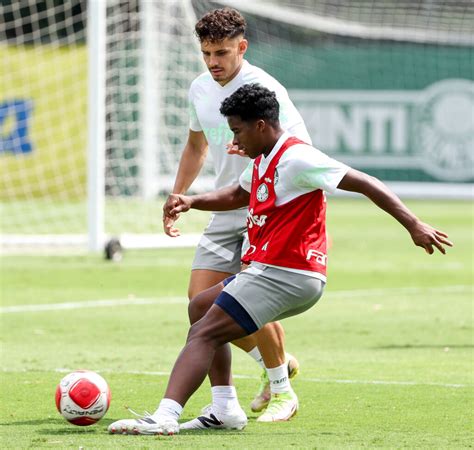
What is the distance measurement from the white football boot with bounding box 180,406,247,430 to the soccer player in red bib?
437 mm

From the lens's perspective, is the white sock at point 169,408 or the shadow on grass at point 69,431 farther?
the shadow on grass at point 69,431

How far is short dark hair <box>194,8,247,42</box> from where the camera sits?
7.12 meters

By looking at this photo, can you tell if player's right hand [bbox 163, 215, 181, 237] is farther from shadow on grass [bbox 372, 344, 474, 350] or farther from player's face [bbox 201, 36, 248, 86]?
shadow on grass [bbox 372, 344, 474, 350]

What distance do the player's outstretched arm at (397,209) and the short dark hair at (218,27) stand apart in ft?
4.40

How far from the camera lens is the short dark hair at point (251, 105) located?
251 inches

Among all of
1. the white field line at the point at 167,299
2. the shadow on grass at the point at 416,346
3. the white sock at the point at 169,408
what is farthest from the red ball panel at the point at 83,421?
the white field line at the point at 167,299

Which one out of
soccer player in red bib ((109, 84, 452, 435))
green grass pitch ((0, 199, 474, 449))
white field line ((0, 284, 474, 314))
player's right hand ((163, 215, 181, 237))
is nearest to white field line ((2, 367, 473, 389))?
green grass pitch ((0, 199, 474, 449))

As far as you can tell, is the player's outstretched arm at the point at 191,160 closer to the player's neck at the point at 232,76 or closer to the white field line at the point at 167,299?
the player's neck at the point at 232,76

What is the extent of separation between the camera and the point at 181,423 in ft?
22.7

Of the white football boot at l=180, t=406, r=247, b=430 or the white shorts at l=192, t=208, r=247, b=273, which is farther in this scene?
the white shorts at l=192, t=208, r=247, b=273

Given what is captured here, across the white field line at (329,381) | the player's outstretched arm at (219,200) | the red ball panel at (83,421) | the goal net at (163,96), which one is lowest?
the goal net at (163,96)

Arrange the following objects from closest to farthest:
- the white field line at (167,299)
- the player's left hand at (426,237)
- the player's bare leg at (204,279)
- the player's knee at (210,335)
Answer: the player's left hand at (426,237)
the player's knee at (210,335)
the player's bare leg at (204,279)
the white field line at (167,299)

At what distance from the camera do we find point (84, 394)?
6711 millimetres

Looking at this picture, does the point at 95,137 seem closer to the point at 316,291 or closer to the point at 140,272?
the point at 140,272
